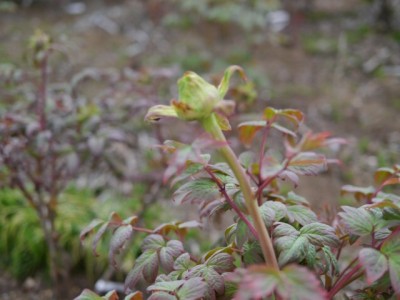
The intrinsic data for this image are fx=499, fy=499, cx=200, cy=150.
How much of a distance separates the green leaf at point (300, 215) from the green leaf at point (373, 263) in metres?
0.18

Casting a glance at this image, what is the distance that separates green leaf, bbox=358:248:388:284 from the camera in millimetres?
660

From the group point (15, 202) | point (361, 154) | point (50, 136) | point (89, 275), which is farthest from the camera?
point (361, 154)

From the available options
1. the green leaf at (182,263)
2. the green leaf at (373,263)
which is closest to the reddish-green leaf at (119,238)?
the green leaf at (182,263)

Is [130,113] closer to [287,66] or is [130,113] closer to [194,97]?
[194,97]

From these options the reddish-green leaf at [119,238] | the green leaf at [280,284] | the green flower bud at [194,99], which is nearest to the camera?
the green leaf at [280,284]

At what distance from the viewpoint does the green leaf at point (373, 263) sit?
0.66 metres

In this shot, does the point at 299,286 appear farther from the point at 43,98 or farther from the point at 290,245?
the point at 43,98

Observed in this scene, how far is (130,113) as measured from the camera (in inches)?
72.5

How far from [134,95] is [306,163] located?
2.46 m

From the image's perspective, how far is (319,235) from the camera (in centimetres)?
80

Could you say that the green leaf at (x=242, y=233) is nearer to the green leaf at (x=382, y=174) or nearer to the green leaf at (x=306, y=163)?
the green leaf at (x=306, y=163)

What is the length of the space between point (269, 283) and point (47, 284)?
183cm

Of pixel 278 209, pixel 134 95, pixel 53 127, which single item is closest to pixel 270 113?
pixel 278 209

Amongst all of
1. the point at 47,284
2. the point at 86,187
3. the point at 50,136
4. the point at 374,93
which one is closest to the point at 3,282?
the point at 47,284
